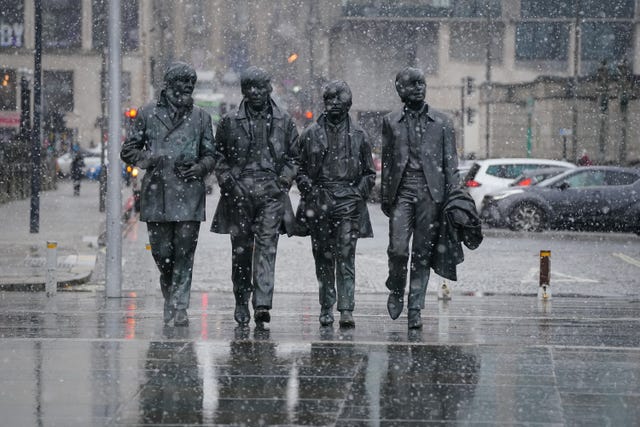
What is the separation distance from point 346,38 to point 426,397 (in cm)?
6750

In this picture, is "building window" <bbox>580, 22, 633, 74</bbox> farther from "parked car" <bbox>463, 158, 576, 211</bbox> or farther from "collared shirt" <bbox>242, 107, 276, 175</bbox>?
"collared shirt" <bbox>242, 107, 276, 175</bbox>

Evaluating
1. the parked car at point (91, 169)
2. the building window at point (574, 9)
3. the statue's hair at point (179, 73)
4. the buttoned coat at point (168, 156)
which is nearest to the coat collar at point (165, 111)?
the buttoned coat at point (168, 156)

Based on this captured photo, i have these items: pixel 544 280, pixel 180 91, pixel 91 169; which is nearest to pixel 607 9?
pixel 91 169

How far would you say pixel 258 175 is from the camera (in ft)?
32.7

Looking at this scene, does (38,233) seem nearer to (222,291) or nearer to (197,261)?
(197,261)

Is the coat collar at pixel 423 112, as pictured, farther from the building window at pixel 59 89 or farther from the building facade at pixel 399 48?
the building window at pixel 59 89

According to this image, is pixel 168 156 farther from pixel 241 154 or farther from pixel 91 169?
pixel 91 169

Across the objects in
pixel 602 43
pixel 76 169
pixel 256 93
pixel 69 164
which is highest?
pixel 602 43

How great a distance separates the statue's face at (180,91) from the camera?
992 cm

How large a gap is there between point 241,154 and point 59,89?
67.5m

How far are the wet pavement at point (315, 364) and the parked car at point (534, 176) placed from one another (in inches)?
543

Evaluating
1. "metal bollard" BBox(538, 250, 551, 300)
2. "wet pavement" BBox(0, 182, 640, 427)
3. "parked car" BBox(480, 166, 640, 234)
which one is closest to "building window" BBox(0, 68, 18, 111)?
"parked car" BBox(480, 166, 640, 234)

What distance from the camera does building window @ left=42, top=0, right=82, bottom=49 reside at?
72000mm

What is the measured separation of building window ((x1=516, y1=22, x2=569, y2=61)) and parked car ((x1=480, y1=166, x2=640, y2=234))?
4483 centimetres
